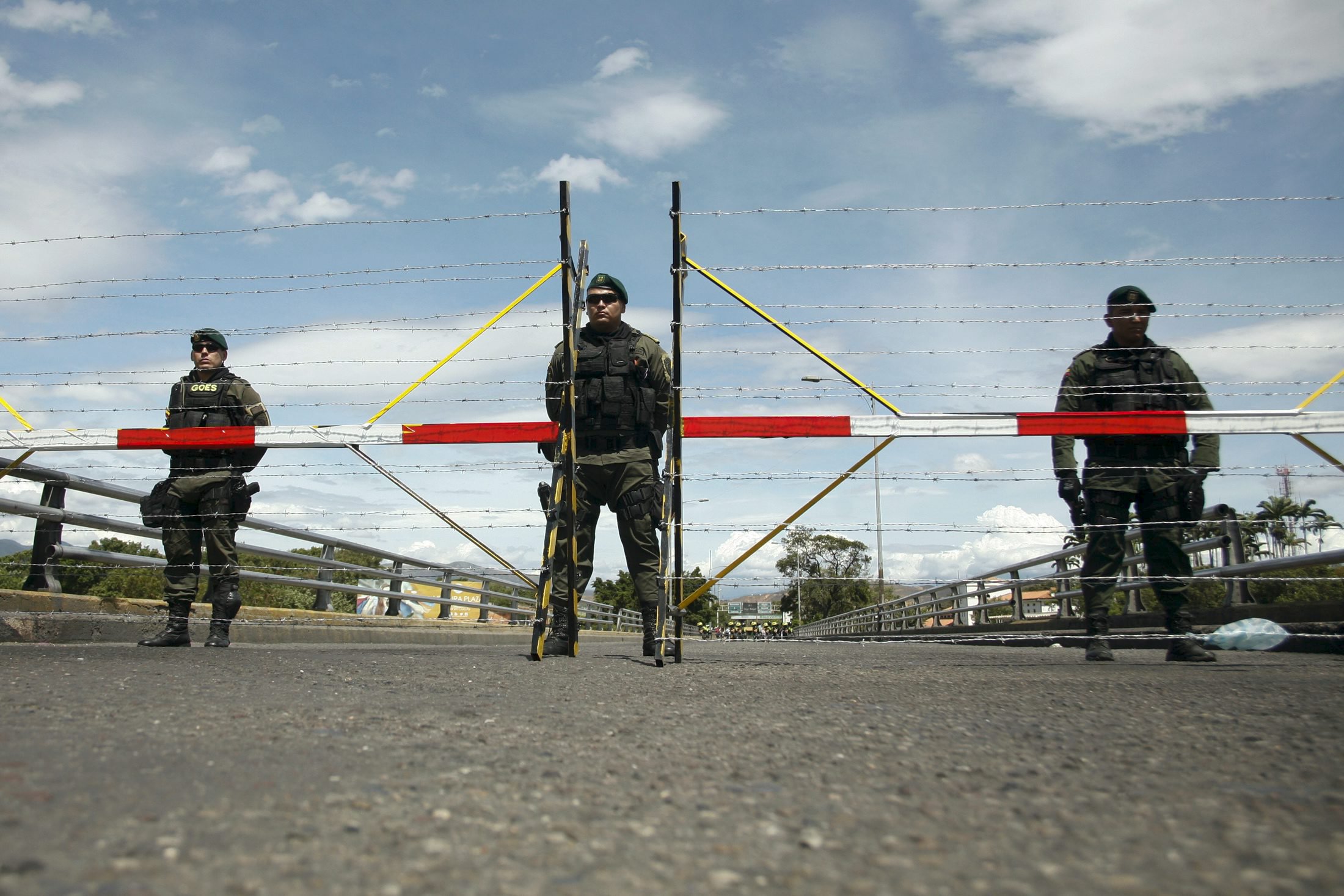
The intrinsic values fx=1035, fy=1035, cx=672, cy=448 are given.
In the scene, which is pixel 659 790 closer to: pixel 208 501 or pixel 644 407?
pixel 644 407

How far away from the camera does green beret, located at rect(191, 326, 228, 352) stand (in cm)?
707

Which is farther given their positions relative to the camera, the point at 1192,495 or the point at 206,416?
the point at 206,416

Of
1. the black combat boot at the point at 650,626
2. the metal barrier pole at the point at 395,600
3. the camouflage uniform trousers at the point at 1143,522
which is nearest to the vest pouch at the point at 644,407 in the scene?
the black combat boot at the point at 650,626

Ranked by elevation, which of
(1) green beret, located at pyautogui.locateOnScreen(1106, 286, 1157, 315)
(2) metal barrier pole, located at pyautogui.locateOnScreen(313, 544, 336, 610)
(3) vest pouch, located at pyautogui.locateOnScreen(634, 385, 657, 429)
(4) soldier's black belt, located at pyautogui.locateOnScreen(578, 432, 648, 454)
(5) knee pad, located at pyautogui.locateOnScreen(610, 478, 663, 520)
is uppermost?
(1) green beret, located at pyautogui.locateOnScreen(1106, 286, 1157, 315)

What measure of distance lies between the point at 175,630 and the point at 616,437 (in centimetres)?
310

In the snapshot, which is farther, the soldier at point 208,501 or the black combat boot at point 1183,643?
the soldier at point 208,501

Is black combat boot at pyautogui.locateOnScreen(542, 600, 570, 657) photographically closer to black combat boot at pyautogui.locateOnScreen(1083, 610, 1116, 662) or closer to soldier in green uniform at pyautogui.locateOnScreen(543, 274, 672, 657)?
soldier in green uniform at pyautogui.locateOnScreen(543, 274, 672, 657)

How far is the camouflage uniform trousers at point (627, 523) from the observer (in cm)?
638

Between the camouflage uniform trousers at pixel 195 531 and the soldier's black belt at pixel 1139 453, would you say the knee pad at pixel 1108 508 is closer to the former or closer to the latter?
the soldier's black belt at pixel 1139 453

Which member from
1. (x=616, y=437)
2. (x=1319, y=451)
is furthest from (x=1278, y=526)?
(x=616, y=437)

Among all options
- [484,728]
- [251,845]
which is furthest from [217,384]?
[251,845]

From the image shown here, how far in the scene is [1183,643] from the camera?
19.8ft

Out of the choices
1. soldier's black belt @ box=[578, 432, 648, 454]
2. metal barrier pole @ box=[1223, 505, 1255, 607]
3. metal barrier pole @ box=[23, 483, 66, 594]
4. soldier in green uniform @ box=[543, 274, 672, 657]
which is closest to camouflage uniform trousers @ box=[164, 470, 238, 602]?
metal barrier pole @ box=[23, 483, 66, 594]

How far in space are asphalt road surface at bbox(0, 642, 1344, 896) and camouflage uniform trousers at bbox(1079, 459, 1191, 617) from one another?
7.15 ft
